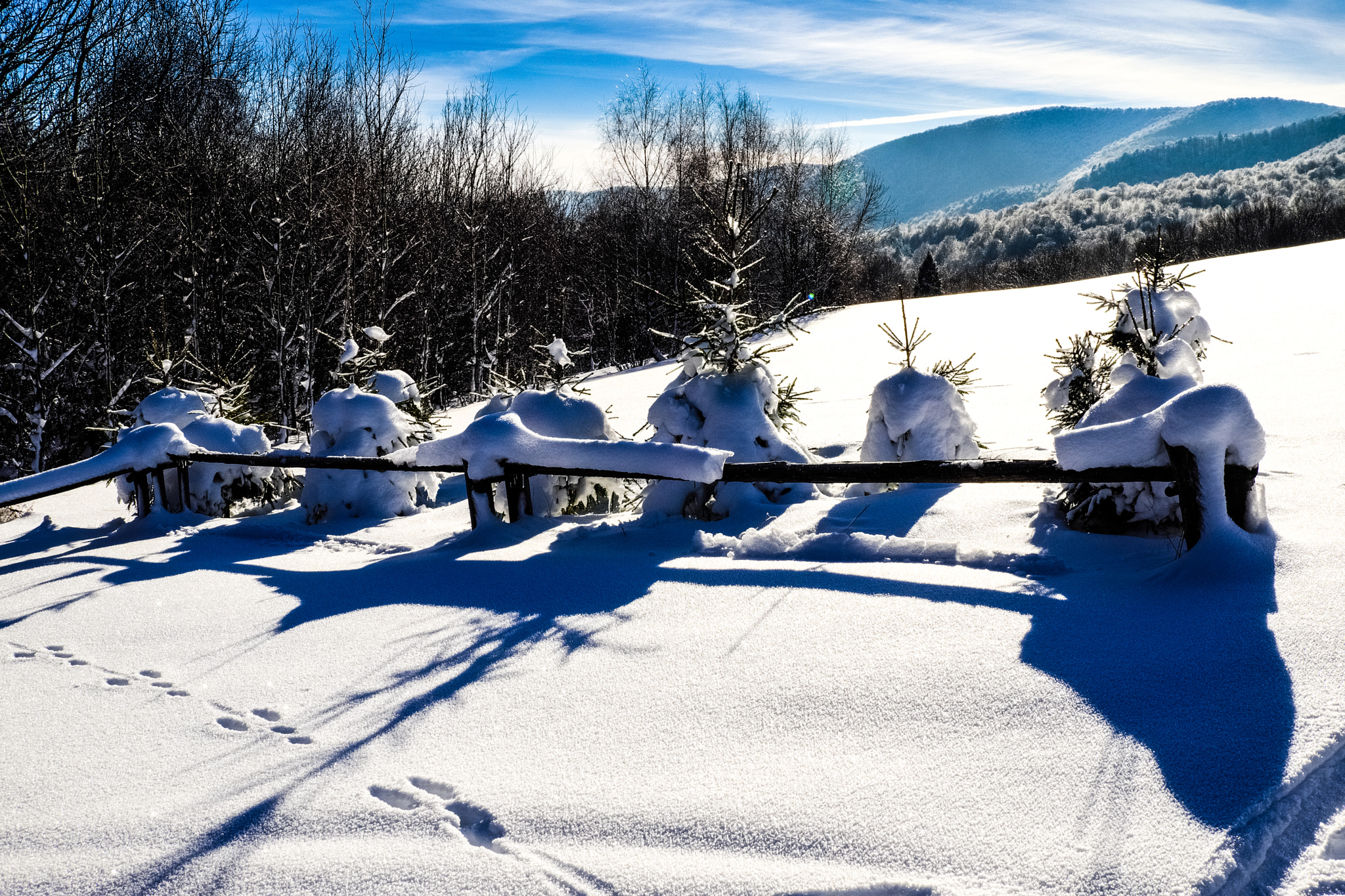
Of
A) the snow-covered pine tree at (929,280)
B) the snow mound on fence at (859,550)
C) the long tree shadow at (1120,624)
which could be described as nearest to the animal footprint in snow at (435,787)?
the long tree shadow at (1120,624)

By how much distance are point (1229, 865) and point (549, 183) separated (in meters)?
38.0

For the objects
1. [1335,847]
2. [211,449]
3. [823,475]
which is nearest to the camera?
[1335,847]

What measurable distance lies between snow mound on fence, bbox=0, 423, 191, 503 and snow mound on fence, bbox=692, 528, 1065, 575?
19.3 feet

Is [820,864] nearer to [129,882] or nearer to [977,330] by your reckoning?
[129,882]

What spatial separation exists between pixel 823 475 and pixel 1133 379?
6.06ft

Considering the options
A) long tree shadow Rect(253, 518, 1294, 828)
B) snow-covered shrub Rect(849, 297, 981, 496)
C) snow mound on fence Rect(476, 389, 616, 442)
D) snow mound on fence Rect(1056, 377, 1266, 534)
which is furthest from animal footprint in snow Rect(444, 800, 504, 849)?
snow mound on fence Rect(476, 389, 616, 442)

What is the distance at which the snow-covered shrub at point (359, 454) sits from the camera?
823 centimetres

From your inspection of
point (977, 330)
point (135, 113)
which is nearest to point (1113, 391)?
point (977, 330)

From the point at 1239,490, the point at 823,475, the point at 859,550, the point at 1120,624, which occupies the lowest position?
the point at 1120,624

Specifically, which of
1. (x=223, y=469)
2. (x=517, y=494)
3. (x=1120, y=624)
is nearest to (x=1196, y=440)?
(x=1120, y=624)

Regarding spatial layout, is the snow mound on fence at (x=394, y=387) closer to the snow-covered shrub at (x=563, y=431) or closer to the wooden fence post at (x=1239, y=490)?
the snow-covered shrub at (x=563, y=431)

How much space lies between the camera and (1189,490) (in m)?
3.98

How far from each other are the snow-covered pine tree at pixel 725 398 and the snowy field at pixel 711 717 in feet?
1.48

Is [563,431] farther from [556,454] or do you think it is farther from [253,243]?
[253,243]
